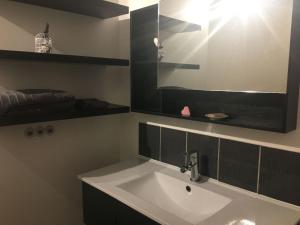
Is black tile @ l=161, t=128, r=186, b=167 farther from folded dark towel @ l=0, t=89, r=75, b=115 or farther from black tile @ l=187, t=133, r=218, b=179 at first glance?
folded dark towel @ l=0, t=89, r=75, b=115

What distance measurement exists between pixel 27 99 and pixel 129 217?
0.75 m

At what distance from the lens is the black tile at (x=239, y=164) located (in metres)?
1.25

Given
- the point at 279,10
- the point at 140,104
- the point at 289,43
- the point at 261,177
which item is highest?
the point at 279,10

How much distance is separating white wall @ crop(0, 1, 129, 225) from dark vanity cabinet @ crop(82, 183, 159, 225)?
0.26m

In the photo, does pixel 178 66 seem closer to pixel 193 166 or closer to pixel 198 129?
pixel 198 129

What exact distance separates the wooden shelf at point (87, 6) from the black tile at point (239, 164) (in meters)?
1.01

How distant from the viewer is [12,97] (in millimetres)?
1203

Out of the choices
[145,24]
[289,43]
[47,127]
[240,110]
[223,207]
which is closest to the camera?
[289,43]

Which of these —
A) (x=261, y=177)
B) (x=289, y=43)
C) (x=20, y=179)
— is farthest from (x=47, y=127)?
(x=289, y=43)

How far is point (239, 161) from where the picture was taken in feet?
4.25

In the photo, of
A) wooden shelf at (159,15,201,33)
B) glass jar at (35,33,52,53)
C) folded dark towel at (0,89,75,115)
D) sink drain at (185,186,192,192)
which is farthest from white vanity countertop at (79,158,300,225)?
wooden shelf at (159,15,201,33)

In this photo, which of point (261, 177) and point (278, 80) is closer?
point (278, 80)

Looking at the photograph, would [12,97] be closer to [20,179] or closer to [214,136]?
[20,179]

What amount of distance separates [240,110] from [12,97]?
3.64 feet
